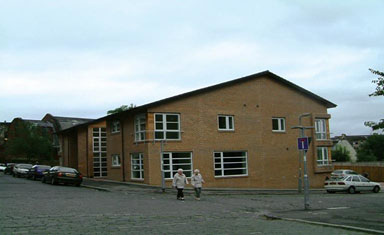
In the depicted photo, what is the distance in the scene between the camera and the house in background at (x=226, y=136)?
28812 mm

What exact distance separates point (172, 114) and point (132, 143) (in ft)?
12.0

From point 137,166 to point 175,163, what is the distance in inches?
111

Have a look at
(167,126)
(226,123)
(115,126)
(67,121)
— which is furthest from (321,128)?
(67,121)

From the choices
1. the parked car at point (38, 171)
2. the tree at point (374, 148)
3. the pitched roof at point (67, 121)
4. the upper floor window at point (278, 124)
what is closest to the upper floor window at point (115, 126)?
the parked car at point (38, 171)

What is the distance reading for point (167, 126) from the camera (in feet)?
95.3

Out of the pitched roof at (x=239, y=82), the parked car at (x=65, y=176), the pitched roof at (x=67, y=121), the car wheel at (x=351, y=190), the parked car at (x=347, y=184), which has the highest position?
the pitched roof at (x=67, y=121)

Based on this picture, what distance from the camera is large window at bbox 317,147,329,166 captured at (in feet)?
122

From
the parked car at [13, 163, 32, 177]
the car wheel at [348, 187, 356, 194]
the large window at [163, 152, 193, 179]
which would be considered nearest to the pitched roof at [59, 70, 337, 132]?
the large window at [163, 152, 193, 179]

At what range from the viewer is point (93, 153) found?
39406 millimetres

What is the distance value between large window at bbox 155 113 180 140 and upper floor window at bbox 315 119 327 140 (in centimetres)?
1413

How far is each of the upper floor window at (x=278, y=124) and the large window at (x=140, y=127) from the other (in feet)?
35.8

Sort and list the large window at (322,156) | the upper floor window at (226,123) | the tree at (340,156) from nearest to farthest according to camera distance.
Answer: the upper floor window at (226,123)
the large window at (322,156)
the tree at (340,156)

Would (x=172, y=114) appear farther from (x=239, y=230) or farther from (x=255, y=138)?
(x=239, y=230)

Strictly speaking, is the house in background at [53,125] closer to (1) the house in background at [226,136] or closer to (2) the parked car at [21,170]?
(2) the parked car at [21,170]
